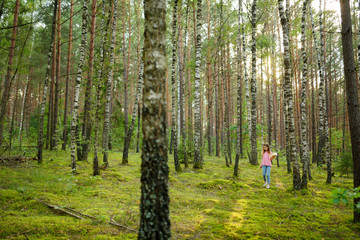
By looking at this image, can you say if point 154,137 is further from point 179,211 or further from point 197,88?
point 197,88

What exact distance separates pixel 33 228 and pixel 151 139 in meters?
2.91

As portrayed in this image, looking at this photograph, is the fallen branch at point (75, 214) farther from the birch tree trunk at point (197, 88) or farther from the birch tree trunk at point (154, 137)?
the birch tree trunk at point (197, 88)

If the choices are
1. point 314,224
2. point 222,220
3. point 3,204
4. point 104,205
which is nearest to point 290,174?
point 314,224

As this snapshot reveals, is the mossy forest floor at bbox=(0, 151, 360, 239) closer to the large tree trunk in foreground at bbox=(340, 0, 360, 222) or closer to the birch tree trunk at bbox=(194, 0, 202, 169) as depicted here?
the large tree trunk in foreground at bbox=(340, 0, 360, 222)

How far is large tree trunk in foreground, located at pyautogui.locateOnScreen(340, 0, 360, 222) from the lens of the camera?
15.8 feet

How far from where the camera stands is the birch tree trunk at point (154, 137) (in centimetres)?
257

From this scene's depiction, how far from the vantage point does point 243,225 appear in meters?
4.68

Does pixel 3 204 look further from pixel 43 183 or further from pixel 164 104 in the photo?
pixel 164 104

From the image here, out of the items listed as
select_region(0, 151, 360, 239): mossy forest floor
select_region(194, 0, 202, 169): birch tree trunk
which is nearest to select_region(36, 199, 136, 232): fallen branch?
select_region(0, 151, 360, 239): mossy forest floor

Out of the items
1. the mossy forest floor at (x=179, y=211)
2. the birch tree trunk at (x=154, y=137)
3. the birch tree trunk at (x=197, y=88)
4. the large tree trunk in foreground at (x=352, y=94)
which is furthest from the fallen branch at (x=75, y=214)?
the birch tree trunk at (x=197, y=88)

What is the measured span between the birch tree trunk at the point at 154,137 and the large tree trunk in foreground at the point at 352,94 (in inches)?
188

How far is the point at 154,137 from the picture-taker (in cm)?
269

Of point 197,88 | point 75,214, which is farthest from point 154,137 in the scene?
point 197,88

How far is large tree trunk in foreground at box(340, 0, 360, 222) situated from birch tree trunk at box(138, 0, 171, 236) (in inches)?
188
